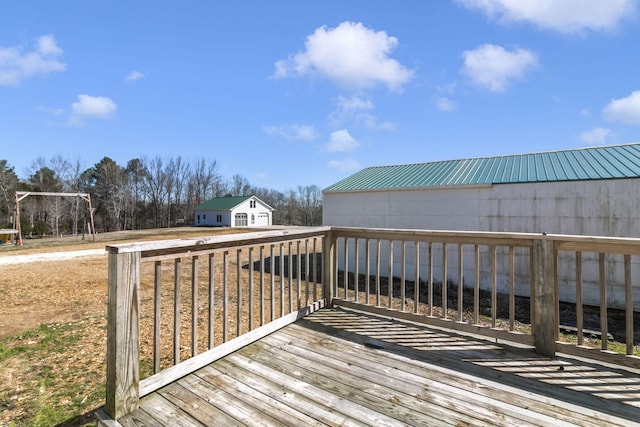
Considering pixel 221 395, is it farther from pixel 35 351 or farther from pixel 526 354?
pixel 35 351

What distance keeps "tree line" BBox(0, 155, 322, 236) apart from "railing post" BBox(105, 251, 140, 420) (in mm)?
29238

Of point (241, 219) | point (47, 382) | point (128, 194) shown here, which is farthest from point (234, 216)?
point (47, 382)

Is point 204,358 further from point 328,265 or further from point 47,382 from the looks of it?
point 328,265

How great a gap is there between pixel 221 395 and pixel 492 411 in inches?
64.1

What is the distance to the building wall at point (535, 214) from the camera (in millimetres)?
6801

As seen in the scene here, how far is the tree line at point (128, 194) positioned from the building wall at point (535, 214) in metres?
27.4

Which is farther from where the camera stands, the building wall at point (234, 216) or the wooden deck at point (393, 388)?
the building wall at point (234, 216)

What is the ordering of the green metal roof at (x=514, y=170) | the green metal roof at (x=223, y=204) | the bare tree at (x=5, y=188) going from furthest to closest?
the green metal roof at (x=223, y=204)
the bare tree at (x=5, y=188)
the green metal roof at (x=514, y=170)

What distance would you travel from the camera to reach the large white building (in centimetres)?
689

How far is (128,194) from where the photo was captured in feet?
121

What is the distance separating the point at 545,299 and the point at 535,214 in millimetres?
6495

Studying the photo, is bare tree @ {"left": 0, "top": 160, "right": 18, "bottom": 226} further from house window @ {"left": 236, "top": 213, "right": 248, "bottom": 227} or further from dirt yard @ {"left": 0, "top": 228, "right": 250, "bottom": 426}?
dirt yard @ {"left": 0, "top": 228, "right": 250, "bottom": 426}

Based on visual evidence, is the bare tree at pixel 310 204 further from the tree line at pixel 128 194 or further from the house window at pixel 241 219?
the house window at pixel 241 219

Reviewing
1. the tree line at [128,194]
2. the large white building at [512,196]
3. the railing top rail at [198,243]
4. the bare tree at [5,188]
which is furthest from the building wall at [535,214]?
the bare tree at [5,188]
